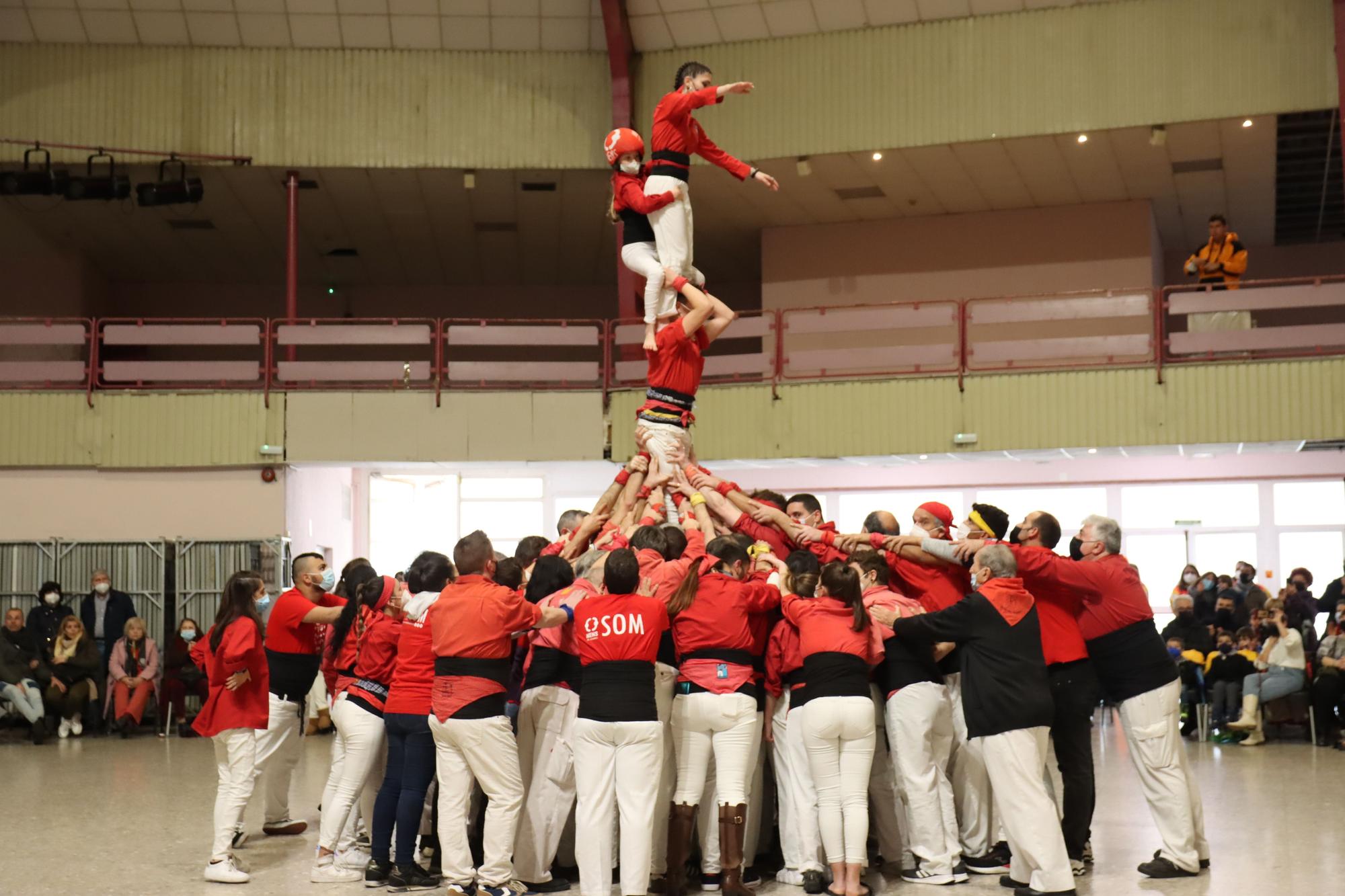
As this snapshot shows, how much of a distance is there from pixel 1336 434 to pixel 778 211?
8.08 m

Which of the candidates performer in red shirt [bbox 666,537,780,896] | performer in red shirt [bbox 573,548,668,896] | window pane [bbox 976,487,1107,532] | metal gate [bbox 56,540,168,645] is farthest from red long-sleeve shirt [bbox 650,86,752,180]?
window pane [bbox 976,487,1107,532]

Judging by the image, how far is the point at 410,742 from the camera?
290 inches

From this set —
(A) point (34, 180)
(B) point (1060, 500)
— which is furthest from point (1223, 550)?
(A) point (34, 180)

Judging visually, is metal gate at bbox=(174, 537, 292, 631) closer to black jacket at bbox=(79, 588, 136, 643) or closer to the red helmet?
black jacket at bbox=(79, 588, 136, 643)

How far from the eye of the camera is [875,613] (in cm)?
747

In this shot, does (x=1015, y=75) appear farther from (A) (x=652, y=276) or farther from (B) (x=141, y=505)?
(B) (x=141, y=505)

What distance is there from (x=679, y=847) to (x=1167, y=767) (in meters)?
2.64

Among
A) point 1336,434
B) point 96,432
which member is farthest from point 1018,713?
point 96,432

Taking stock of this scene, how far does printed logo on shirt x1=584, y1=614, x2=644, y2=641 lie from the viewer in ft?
22.3

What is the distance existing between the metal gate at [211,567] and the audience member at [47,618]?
4.38 feet

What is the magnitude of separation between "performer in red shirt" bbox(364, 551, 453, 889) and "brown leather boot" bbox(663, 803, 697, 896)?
133cm

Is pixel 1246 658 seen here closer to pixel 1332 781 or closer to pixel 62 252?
pixel 1332 781

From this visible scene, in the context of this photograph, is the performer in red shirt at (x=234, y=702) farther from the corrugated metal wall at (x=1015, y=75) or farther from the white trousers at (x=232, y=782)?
the corrugated metal wall at (x=1015, y=75)

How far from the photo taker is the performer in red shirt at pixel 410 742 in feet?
24.2
